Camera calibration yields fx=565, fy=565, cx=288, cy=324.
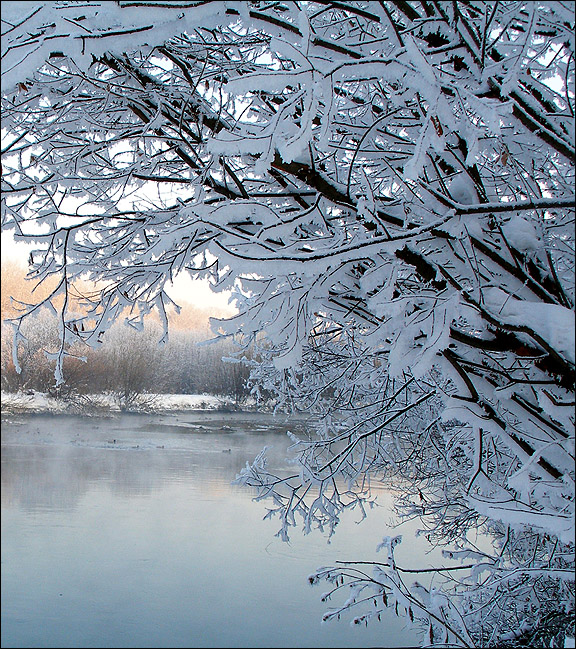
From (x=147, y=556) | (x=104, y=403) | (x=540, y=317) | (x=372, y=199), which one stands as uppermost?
(x=372, y=199)

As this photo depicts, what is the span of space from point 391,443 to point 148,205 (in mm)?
2197

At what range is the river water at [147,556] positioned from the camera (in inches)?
188

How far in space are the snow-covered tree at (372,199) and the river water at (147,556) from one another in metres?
2.37

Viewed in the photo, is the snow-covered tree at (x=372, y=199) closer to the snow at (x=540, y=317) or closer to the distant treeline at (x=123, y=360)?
the snow at (x=540, y=317)

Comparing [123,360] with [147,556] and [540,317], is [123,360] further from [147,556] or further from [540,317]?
[540,317]

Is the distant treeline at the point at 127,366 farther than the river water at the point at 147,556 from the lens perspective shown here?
No

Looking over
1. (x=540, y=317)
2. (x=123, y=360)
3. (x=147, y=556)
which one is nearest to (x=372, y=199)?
(x=540, y=317)

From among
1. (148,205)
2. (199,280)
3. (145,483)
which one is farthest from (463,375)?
(145,483)

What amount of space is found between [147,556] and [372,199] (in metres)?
6.25

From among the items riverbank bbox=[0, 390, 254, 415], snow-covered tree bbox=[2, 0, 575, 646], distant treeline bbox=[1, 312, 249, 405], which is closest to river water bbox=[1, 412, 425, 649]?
riverbank bbox=[0, 390, 254, 415]

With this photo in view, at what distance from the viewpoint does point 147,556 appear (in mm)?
6379

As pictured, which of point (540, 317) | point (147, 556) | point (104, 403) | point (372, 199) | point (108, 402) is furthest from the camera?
point (108, 402)

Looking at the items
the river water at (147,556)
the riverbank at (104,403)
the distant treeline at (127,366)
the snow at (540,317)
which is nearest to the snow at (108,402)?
the riverbank at (104,403)

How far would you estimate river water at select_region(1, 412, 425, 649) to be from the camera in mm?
4785
